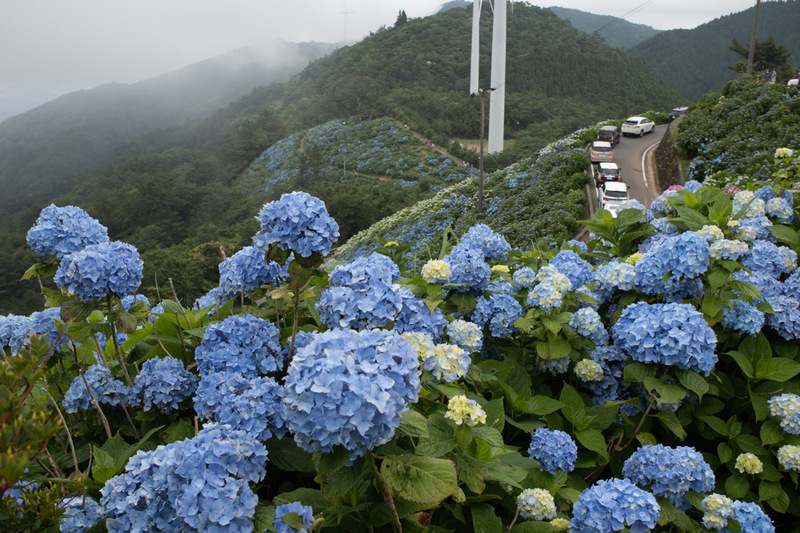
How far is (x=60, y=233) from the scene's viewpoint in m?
1.94

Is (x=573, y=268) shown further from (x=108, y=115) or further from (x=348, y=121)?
(x=108, y=115)

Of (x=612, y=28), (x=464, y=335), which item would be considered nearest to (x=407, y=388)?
(x=464, y=335)

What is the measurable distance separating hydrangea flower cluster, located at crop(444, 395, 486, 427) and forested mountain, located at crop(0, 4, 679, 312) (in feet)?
88.0

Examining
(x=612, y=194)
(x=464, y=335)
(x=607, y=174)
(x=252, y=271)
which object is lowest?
(x=612, y=194)

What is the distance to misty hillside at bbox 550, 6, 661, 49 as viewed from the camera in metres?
135

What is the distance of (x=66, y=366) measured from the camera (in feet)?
7.25

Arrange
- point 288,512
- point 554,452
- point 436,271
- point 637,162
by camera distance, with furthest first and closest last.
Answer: point 637,162
point 436,271
point 554,452
point 288,512

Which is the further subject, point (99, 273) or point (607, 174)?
point (607, 174)

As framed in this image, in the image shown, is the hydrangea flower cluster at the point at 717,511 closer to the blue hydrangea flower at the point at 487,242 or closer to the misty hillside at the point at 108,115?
the blue hydrangea flower at the point at 487,242

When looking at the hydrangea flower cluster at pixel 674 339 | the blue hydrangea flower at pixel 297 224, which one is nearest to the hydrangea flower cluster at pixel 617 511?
the hydrangea flower cluster at pixel 674 339

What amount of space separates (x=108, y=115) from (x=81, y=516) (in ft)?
464

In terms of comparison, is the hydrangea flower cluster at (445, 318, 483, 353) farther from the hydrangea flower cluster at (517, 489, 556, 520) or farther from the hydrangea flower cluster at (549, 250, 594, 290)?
the hydrangea flower cluster at (549, 250, 594, 290)

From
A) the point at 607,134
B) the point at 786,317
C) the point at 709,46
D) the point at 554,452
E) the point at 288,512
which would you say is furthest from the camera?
the point at 709,46

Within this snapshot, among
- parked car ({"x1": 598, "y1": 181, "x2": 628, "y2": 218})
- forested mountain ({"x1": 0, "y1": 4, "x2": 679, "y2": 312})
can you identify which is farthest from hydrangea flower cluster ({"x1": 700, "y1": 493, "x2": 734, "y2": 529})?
forested mountain ({"x1": 0, "y1": 4, "x2": 679, "y2": 312})
